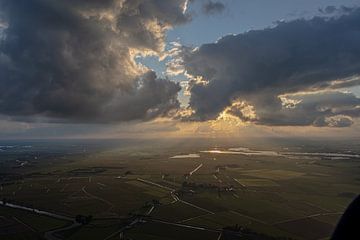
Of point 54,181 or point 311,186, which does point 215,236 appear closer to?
point 311,186

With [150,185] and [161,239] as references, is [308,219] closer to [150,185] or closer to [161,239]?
[161,239]

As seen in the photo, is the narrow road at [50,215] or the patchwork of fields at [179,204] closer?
the narrow road at [50,215]

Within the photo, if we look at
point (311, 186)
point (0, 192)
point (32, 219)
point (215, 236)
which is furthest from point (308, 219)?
point (0, 192)

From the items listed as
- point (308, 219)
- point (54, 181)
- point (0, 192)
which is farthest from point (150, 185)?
point (308, 219)

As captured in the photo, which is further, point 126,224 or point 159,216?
point 159,216

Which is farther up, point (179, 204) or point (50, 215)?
point (179, 204)


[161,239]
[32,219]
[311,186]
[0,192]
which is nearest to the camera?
[161,239]

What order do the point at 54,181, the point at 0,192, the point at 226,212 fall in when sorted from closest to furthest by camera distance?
the point at 226,212 < the point at 0,192 < the point at 54,181

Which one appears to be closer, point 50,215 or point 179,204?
point 50,215

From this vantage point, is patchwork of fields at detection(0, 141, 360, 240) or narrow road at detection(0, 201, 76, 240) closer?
narrow road at detection(0, 201, 76, 240)
